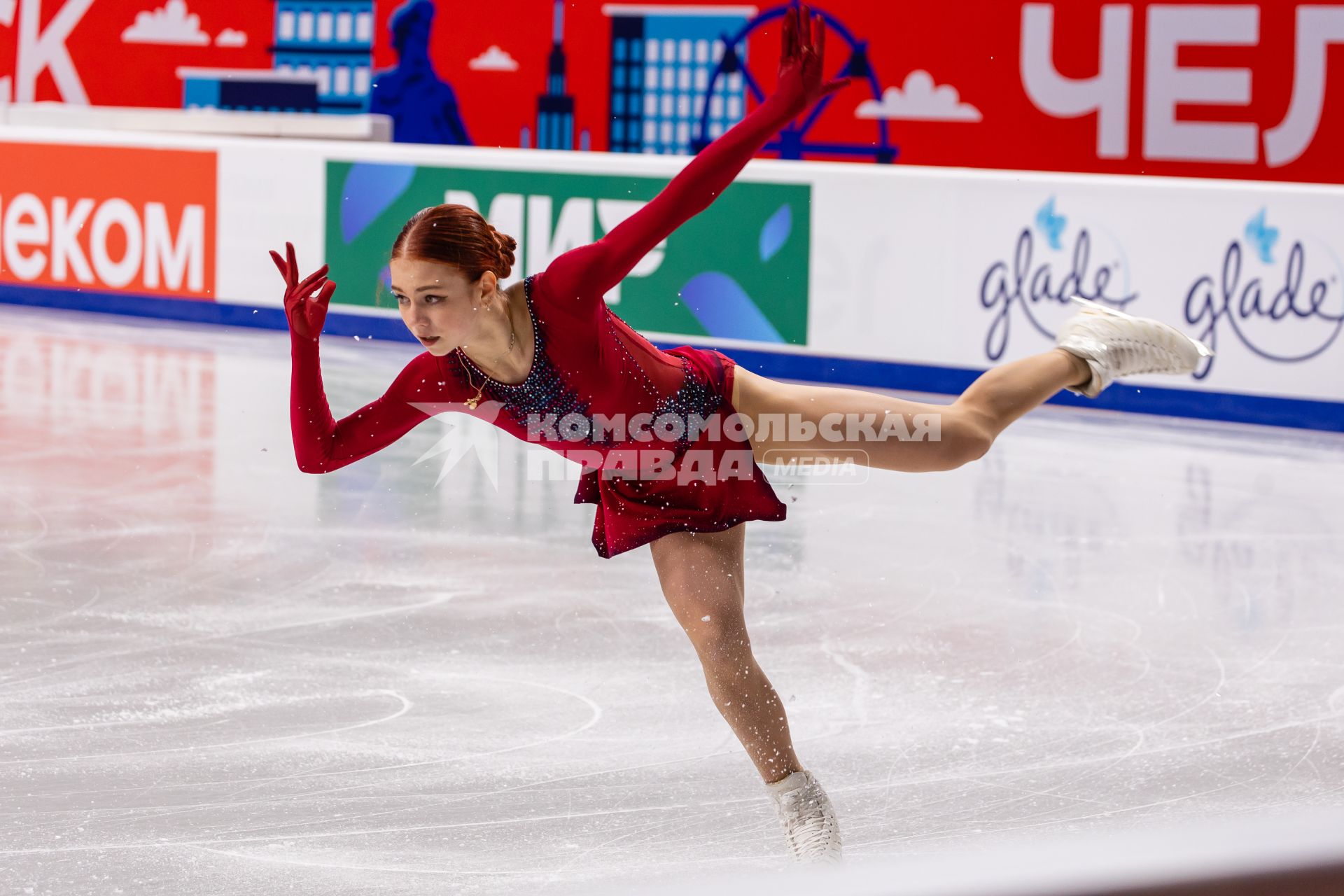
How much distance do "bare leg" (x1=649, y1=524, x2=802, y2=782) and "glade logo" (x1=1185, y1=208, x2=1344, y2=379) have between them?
210 inches

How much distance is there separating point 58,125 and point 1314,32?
8843mm

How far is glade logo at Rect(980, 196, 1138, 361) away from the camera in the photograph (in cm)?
773

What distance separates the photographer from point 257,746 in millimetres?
3340

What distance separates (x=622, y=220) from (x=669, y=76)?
15.2 feet

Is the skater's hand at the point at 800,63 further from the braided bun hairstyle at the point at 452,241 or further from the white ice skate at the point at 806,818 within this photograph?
the white ice skate at the point at 806,818

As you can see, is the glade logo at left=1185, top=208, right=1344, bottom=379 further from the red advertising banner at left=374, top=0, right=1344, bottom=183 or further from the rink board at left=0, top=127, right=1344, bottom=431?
the red advertising banner at left=374, top=0, right=1344, bottom=183

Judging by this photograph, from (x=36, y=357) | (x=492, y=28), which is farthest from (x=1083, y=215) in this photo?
(x=492, y=28)

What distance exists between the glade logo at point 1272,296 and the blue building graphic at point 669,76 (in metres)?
5.52

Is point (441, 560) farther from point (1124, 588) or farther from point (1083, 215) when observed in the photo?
point (1083, 215)

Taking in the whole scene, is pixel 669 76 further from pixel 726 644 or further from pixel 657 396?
pixel 726 644

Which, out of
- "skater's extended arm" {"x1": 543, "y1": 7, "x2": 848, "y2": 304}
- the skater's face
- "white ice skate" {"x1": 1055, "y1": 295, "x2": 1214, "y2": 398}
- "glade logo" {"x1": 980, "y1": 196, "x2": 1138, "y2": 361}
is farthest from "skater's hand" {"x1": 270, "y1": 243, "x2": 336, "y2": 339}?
"glade logo" {"x1": 980, "y1": 196, "x2": 1138, "y2": 361}

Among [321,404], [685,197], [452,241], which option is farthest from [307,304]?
[685,197]

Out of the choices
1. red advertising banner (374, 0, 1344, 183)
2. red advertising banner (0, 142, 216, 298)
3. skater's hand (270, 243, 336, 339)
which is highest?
red advertising banner (374, 0, 1344, 183)

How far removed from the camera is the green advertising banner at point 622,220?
8.45 m
